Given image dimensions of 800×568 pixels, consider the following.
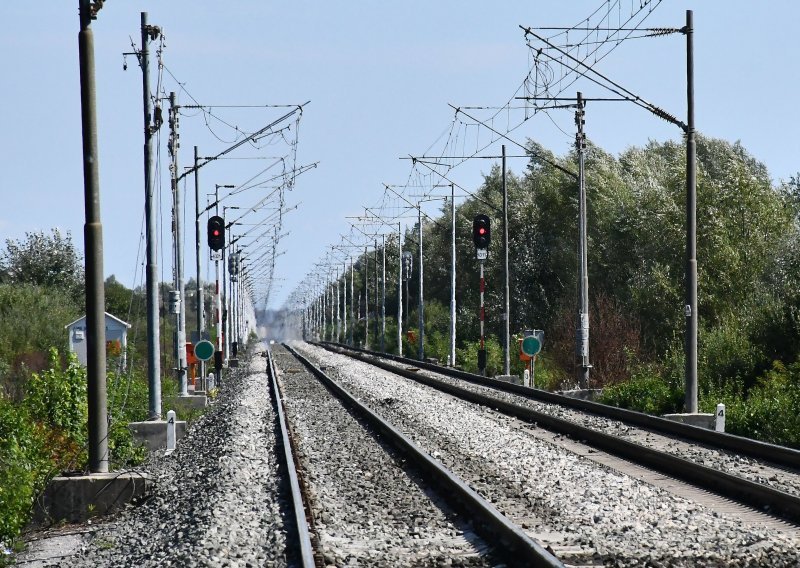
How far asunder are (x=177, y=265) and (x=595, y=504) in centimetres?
1938

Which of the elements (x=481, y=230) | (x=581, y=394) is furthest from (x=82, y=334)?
(x=581, y=394)

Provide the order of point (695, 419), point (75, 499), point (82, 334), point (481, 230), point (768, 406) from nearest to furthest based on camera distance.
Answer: point (75, 499) → point (768, 406) → point (695, 419) → point (82, 334) → point (481, 230)

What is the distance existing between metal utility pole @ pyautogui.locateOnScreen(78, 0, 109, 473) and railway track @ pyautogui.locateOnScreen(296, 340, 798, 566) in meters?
4.30

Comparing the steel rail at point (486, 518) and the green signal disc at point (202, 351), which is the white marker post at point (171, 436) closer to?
the steel rail at point (486, 518)

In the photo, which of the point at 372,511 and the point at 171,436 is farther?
the point at 171,436

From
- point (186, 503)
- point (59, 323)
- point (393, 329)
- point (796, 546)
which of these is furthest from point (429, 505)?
point (393, 329)

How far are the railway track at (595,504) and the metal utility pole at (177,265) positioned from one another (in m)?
8.15

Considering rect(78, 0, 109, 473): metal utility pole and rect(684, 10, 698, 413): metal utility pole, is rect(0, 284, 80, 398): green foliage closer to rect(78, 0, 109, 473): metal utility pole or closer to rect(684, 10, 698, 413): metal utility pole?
rect(684, 10, 698, 413): metal utility pole

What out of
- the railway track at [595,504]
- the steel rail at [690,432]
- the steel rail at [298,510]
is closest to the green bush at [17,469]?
the steel rail at [298,510]

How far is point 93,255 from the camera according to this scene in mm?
14281

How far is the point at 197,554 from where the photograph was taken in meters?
9.91

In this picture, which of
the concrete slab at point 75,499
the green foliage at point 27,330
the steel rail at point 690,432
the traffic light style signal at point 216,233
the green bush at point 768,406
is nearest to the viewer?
the concrete slab at point 75,499

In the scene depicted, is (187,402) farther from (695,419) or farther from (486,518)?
(486,518)

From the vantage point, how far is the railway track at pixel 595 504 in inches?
386
